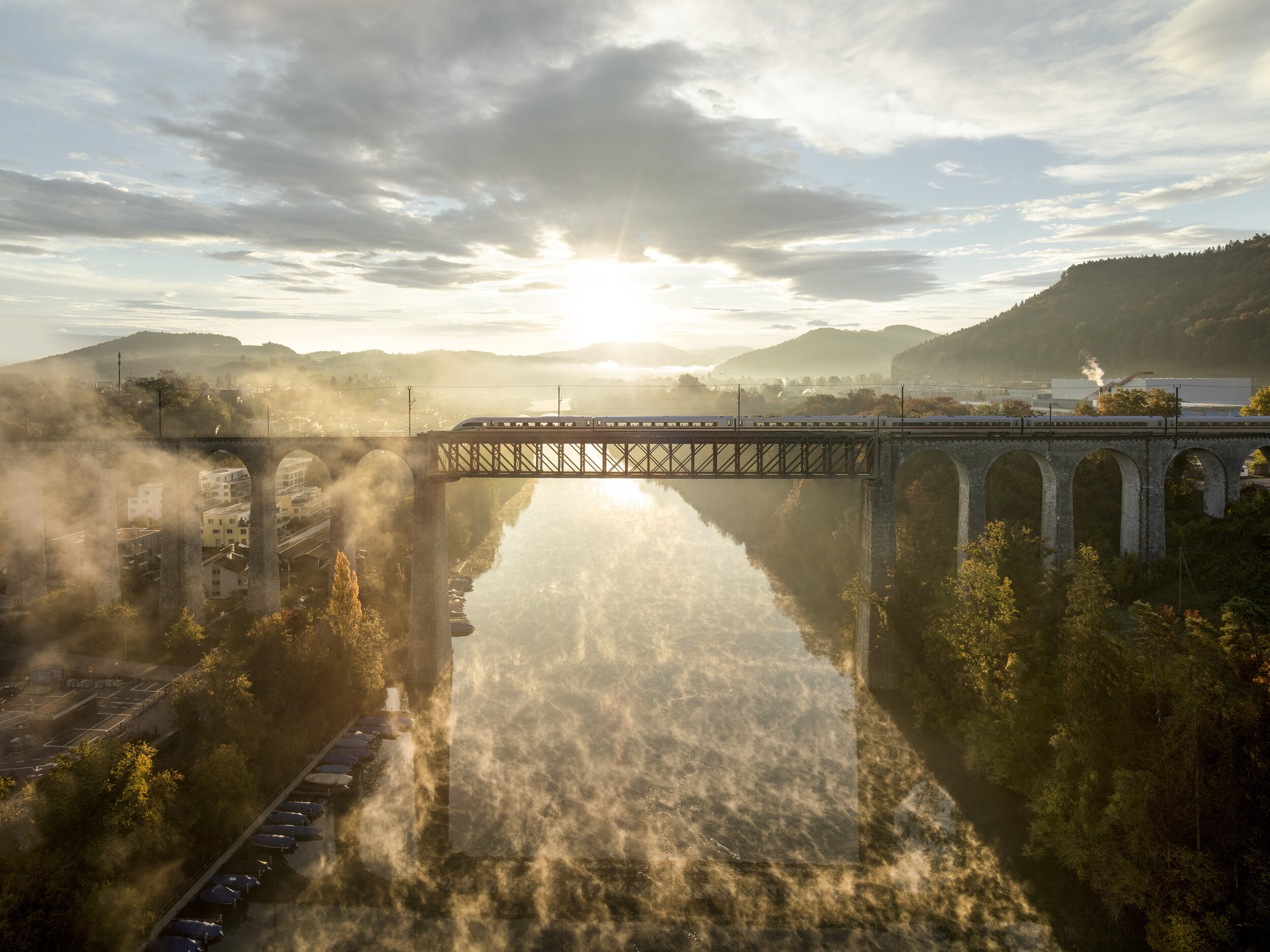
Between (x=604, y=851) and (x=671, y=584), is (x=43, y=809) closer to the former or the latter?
(x=604, y=851)

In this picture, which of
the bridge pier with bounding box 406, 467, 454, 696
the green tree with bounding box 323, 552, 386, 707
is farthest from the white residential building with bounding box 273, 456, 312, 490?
the bridge pier with bounding box 406, 467, 454, 696

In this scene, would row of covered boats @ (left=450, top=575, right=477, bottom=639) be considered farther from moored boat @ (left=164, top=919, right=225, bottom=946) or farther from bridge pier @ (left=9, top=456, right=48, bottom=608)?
bridge pier @ (left=9, top=456, right=48, bottom=608)

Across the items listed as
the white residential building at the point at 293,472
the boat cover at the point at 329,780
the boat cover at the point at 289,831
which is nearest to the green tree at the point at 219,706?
the boat cover at the point at 329,780

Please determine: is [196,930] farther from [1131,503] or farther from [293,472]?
[293,472]

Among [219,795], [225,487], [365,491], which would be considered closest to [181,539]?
[219,795]

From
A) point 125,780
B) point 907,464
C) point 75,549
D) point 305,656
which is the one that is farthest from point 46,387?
point 907,464

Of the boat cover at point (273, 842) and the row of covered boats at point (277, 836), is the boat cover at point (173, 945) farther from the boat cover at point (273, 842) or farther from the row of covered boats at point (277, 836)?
the boat cover at point (273, 842)
